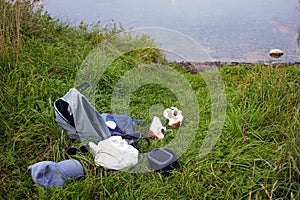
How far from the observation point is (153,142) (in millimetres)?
3016

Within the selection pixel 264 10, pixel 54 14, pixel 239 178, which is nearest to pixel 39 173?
pixel 239 178

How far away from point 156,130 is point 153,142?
13cm

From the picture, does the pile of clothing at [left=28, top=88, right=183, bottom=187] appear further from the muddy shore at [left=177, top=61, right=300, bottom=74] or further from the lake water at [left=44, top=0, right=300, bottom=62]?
the lake water at [left=44, top=0, right=300, bottom=62]

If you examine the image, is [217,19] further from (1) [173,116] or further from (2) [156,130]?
(2) [156,130]

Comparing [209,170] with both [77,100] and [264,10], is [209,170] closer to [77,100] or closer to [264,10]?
[77,100]

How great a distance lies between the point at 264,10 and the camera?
6715 mm

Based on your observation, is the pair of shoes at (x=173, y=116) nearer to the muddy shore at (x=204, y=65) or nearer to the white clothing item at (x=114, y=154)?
the white clothing item at (x=114, y=154)

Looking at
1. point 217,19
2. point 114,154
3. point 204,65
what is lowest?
point 204,65

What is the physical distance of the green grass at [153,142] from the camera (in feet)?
7.58

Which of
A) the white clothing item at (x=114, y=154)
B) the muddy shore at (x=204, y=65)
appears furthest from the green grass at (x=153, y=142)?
the muddy shore at (x=204, y=65)

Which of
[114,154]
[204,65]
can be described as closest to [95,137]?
[114,154]

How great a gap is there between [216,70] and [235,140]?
6.23 feet

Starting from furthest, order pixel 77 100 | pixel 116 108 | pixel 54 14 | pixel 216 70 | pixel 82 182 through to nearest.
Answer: pixel 54 14, pixel 216 70, pixel 116 108, pixel 77 100, pixel 82 182

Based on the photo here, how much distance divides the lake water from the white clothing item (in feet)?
9.42
